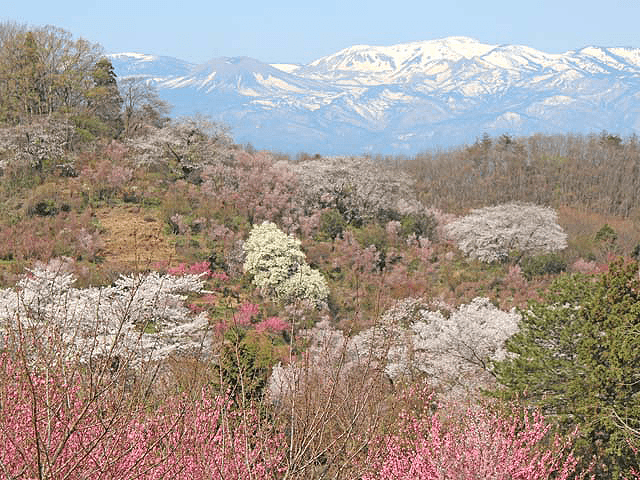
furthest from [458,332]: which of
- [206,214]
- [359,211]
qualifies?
[359,211]

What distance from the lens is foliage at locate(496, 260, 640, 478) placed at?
30.0ft

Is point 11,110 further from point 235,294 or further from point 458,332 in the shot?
point 458,332

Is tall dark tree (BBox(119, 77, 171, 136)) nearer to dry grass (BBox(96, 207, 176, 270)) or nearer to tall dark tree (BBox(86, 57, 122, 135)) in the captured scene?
tall dark tree (BBox(86, 57, 122, 135))

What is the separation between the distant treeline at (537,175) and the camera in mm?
47469

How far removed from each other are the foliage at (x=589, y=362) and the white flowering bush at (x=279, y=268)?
423 inches

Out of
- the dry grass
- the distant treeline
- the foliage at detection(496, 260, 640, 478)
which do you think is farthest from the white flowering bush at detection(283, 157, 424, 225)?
the foliage at detection(496, 260, 640, 478)

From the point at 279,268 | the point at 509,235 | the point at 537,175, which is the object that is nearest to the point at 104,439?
the point at 279,268

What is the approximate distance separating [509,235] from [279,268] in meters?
14.1

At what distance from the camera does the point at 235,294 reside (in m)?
21.3

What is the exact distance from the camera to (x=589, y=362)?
31.7 ft

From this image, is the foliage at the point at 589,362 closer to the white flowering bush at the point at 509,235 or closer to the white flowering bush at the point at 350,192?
the white flowering bush at the point at 509,235

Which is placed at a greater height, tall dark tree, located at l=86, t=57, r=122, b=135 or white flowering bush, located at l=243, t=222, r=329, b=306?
tall dark tree, located at l=86, t=57, r=122, b=135

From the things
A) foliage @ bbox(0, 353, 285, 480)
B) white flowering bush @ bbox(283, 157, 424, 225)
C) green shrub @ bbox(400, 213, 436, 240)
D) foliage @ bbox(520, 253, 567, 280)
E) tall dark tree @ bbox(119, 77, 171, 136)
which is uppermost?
tall dark tree @ bbox(119, 77, 171, 136)

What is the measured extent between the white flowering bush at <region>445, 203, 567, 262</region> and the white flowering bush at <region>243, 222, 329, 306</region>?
11.5m
